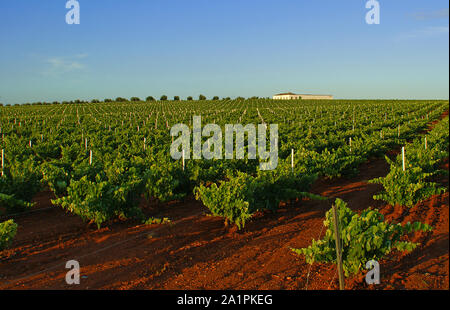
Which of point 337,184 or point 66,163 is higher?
point 66,163

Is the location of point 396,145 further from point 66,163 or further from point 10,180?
point 10,180

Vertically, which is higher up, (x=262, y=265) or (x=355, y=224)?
(x=355, y=224)

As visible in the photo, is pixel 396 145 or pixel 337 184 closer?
pixel 337 184

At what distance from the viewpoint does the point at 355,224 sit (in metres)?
4.70

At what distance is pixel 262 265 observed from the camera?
5.46 metres

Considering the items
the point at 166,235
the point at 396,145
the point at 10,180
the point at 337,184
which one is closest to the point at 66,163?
the point at 10,180
